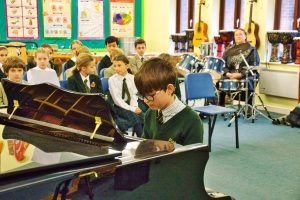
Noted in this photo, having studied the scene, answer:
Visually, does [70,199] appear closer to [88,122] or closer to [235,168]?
[88,122]

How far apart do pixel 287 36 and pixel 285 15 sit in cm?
76

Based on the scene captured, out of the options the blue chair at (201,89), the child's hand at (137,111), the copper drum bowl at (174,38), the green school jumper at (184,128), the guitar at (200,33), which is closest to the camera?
the green school jumper at (184,128)

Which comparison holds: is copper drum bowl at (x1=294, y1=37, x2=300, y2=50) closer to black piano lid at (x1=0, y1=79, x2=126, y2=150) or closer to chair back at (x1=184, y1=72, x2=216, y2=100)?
chair back at (x1=184, y1=72, x2=216, y2=100)

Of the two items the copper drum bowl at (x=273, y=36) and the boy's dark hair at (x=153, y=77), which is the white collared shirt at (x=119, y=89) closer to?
the boy's dark hair at (x=153, y=77)

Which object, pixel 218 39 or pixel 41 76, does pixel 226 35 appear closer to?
pixel 218 39

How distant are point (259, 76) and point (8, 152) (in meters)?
5.56

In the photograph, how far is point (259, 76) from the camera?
21.8ft

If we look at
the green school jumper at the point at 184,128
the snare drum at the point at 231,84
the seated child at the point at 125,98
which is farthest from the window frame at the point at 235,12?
the green school jumper at the point at 184,128

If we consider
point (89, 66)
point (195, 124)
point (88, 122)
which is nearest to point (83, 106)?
point (88, 122)

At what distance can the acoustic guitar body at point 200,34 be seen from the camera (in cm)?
790

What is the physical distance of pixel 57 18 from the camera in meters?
8.76

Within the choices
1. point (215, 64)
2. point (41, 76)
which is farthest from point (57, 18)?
point (41, 76)

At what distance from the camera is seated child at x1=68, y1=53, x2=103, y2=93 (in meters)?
4.04

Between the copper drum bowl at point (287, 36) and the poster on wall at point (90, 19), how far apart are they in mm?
4355
